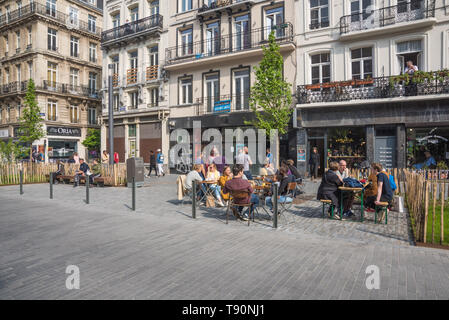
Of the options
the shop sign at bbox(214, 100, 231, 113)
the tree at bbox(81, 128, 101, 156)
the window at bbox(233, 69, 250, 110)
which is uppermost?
the window at bbox(233, 69, 250, 110)

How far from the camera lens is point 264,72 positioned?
14.5 meters

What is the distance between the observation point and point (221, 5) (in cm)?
2034

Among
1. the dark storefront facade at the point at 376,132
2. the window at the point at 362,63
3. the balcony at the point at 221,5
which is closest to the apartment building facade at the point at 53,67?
the balcony at the point at 221,5

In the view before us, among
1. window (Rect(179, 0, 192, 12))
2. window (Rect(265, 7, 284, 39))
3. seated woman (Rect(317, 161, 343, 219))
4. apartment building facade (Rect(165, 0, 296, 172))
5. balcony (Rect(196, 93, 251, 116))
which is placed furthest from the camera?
window (Rect(179, 0, 192, 12))

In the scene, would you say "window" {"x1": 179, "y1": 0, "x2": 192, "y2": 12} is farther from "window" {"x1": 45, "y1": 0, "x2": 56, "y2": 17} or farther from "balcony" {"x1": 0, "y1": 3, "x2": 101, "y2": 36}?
"window" {"x1": 45, "y1": 0, "x2": 56, "y2": 17}

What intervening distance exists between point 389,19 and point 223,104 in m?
10.2

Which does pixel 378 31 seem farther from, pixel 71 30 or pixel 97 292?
pixel 71 30

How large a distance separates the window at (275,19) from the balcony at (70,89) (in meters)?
23.3

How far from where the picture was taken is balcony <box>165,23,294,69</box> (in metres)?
18.3

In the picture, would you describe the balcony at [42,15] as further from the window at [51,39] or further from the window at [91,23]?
the window at [51,39]

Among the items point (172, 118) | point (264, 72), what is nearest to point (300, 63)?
point (264, 72)

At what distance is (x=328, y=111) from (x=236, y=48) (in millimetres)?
7512

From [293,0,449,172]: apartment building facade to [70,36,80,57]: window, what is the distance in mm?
25838

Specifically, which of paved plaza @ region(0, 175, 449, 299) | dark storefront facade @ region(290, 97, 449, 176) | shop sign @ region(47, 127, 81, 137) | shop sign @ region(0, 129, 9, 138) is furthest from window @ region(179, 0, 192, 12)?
shop sign @ region(0, 129, 9, 138)
